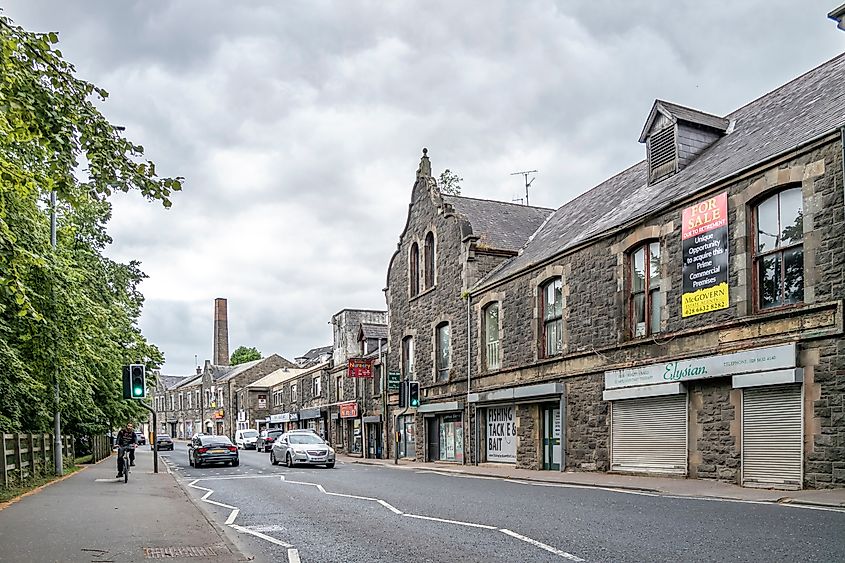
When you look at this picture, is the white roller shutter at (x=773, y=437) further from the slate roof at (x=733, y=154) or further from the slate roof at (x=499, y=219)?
Answer: the slate roof at (x=499, y=219)

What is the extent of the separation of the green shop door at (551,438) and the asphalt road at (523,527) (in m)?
7.53

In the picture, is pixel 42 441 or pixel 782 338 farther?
pixel 42 441

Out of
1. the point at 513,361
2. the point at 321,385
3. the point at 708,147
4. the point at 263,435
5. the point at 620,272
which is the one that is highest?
the point at 708,147

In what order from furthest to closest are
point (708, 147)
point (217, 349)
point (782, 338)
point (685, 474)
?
point (217, 349) < point (708, 147) < point (685, 474) < point (782, 338)

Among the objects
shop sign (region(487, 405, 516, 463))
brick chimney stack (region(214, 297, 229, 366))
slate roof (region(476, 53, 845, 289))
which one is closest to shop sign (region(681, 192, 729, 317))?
slate roof (region(476, 53, 845, 289))

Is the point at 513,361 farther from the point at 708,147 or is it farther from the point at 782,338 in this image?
the point at 782,338

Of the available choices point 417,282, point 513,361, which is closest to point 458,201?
point 417,282

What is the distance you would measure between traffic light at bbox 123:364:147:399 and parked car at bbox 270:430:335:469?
1095 centimetres

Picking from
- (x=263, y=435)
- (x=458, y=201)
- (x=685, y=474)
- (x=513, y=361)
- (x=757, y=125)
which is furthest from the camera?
(x=263, y=435)

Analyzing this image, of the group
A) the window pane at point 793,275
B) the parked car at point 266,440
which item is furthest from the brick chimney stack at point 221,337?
the window pane at point 793,275

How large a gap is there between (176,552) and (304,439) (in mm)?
25582

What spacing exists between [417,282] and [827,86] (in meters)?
22.1

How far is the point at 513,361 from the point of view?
28484 mm

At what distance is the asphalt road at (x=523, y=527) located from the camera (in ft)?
29.4
